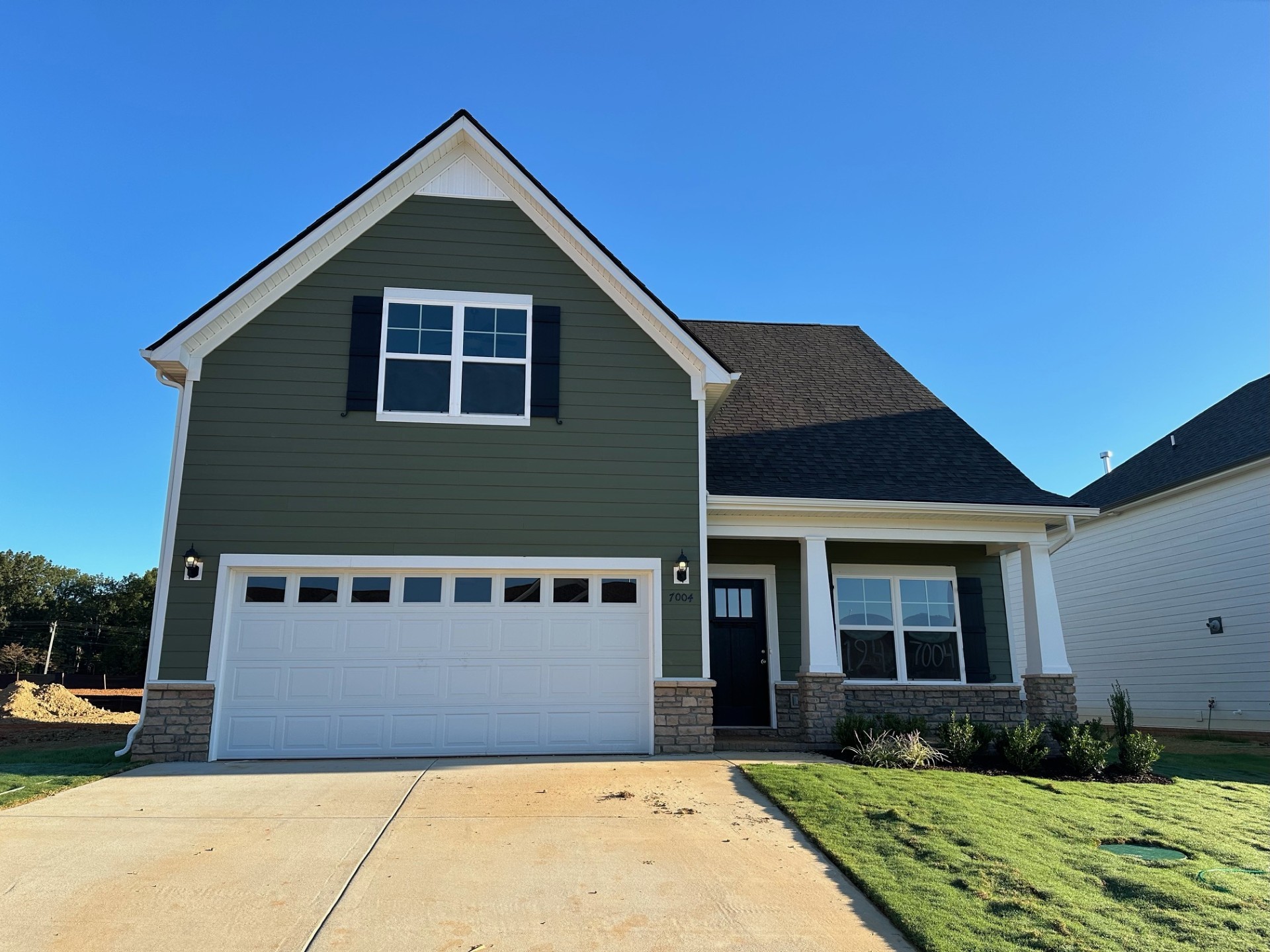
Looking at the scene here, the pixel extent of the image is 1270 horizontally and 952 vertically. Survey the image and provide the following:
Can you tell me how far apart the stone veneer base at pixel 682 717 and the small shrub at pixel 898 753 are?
1686mm

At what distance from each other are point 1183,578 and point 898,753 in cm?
1011

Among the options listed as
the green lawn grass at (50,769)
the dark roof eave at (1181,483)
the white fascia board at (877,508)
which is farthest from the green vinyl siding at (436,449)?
the dark roof eave at (1181,483)

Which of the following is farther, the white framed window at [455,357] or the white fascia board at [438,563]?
the white framed window at [455,357]

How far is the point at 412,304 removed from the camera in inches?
422

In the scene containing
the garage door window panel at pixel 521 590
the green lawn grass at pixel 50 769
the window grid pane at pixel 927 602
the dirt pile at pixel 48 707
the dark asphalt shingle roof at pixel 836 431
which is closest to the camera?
the green lawn grass at pixel 50 769

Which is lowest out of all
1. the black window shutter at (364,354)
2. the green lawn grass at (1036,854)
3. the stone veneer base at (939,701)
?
the green lawn grass at (1036,854)

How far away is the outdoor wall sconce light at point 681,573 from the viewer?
33.6 ft

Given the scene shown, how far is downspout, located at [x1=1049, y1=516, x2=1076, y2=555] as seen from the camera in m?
11.6

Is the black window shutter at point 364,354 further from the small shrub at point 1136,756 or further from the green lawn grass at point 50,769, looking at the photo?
the small shrub at point 1136,756

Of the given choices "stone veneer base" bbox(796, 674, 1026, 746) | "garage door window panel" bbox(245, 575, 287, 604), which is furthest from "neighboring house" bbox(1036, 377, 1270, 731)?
"garage door window panel" bbox(245, 575, 287, 604)

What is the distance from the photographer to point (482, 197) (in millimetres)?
11086

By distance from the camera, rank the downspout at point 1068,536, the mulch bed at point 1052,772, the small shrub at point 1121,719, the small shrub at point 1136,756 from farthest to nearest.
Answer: the downspout at point 1068,536 < the small shrub at point 1121,719 < the small shrub at point 1136,756 < the mulch bed at point 1052,772

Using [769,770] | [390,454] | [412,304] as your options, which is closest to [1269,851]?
[769,770]

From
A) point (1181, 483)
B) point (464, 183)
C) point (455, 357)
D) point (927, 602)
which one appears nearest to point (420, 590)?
point (455, 357)
